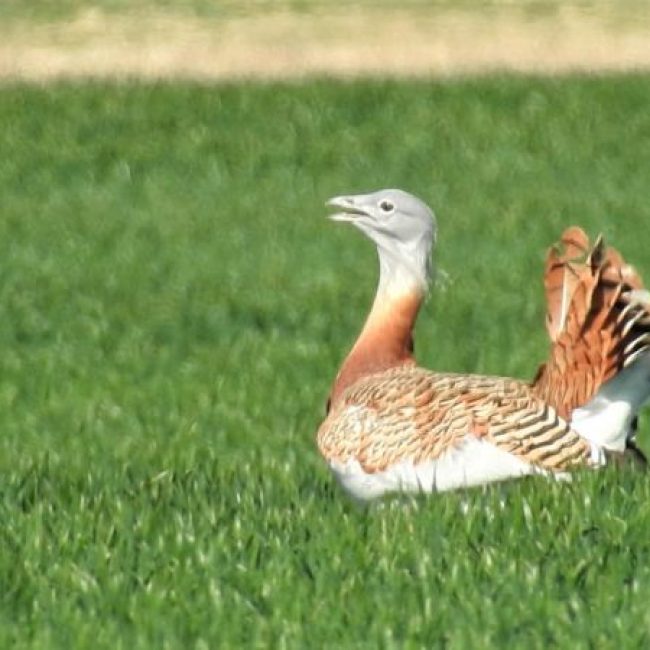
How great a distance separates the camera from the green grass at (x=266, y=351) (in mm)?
5891

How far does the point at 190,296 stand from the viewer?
1238 centimetres

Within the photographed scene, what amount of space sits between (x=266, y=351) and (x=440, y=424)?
4414mm

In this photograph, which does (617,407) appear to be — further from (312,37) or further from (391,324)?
(312,37)

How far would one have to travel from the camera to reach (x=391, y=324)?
23.5 feet

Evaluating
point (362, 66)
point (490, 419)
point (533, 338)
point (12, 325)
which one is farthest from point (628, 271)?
point (362, 66)

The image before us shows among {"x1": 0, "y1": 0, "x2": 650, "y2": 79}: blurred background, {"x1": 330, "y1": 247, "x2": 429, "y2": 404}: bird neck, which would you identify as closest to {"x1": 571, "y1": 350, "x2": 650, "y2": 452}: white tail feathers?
{"x1": 330, "y1": 247, "x2": 429, "y2": 404}: bird neck

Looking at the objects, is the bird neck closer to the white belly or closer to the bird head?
the bird head

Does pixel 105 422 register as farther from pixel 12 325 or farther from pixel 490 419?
pixel 490 419

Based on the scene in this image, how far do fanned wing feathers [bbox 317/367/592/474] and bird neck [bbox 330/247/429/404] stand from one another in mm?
202

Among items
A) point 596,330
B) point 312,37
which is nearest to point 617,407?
point 596,330

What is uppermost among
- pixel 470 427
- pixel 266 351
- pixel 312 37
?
pixel 470 427

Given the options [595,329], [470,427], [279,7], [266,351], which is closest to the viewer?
[470,427]

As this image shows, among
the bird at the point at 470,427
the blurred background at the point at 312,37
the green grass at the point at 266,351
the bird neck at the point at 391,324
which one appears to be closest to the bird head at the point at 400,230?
the bird neck at the point at 391,324

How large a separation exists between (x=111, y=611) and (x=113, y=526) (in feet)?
2.30
